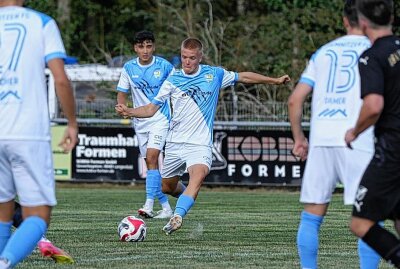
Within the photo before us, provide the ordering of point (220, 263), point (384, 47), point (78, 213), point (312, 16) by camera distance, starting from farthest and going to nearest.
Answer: point (312, 16)
point (78, 213)
point (220, 263)
point (384, 47)

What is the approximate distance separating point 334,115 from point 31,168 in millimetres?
2140

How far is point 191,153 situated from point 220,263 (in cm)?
290

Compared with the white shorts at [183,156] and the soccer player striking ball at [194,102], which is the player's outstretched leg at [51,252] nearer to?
the soccer player striking ball at [194,102]

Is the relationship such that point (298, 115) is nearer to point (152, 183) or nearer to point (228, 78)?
point (228, 78)

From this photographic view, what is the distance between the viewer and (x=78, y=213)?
15.7 m

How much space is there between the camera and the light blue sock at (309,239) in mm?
8562

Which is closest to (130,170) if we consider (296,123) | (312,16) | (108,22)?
(312,16)

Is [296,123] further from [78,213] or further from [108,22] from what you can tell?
[108,22]

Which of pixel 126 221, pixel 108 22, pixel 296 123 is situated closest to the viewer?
pixel 296 123

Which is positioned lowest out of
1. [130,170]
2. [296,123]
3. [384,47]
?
[130,170]

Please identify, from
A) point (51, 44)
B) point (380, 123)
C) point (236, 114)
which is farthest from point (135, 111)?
point (236, 114)

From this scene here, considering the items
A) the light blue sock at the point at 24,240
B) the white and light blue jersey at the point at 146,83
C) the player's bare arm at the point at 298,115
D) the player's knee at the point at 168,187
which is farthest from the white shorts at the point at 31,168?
the white and light blue jersey at the point at 146,83

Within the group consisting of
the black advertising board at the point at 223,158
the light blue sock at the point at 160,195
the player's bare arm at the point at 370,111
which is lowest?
the black advertising board at the point at 223,158

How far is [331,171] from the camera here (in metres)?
8.36
